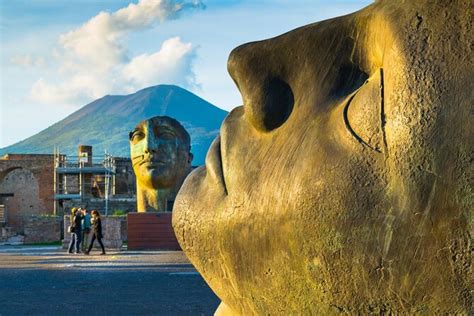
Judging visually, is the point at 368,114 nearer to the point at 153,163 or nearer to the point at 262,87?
the point at 262,87

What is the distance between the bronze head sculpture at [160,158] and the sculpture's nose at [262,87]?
1784 cm

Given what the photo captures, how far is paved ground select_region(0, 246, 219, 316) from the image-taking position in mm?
8203

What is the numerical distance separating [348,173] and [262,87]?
0.33 meters

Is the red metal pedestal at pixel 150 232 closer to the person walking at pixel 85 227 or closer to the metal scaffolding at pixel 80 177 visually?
the person walking at pixel 85 227

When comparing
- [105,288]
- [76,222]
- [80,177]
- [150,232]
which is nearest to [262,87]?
[105,288]

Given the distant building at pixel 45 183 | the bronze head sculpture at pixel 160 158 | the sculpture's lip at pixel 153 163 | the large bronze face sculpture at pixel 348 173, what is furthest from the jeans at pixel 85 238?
the distant building at pixel 45 183

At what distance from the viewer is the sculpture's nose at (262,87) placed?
6.17 feet

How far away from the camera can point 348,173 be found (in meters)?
1.67

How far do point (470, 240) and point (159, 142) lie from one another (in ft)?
60.8

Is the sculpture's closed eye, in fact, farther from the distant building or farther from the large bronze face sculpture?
the distant building

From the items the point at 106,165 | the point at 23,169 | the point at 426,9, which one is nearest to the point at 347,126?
the point at 426,9

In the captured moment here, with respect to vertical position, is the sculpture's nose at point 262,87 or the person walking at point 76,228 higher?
the sculpture's nose at point 262,87

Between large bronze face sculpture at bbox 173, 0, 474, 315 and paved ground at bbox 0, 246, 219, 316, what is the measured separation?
5747 millimetres

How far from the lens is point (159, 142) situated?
786 inches
